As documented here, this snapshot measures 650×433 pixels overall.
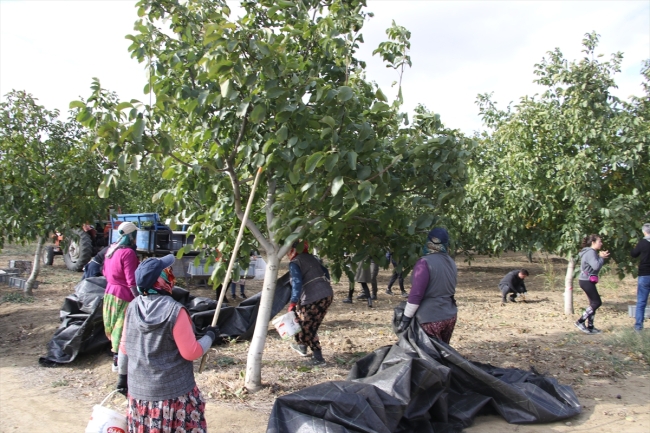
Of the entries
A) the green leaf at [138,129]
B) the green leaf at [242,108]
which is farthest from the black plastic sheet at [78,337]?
the green leaf at [242,108]

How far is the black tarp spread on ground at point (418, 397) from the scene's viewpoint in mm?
3604

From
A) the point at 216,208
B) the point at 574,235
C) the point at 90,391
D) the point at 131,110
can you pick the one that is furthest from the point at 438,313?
the point at 574,235

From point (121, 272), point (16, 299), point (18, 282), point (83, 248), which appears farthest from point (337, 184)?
point (83, 248)

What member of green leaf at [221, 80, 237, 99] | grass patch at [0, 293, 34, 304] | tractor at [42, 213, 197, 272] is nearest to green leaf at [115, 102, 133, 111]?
green leaf at [221, 80, 237, 99]

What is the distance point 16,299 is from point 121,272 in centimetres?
557

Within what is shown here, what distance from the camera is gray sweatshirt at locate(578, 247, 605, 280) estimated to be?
7.67 metres

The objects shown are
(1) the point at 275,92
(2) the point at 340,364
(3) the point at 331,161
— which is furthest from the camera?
(2) the point at 340,364

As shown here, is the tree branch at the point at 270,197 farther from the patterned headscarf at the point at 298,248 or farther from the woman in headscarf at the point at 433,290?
the woman in headscarf at the point at 433,290

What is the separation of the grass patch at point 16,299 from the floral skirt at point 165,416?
765 centimetres

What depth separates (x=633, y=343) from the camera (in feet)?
21.9

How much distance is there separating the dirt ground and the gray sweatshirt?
94cm

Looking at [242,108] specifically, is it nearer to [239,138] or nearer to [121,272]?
[239,138]

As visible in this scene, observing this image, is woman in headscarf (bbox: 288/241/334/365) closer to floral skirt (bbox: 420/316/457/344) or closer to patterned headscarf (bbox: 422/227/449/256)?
floral skirt (bbox: 420/316/457/344)

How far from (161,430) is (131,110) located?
2119 mm
